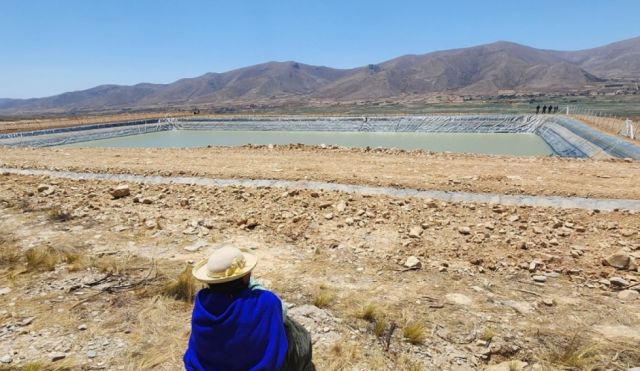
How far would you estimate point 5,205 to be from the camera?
8562 millimetres

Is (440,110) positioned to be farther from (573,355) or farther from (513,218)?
(573,355)

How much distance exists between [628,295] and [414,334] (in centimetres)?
279

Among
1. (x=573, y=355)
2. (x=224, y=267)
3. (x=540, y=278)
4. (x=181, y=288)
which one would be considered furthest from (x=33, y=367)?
(x=540, y=278)

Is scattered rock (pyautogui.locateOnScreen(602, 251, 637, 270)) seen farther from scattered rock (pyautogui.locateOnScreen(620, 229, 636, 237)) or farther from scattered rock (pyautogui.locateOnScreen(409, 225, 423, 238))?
scattered rock (pyautogui.locateOnScreen(409, 225, 423, 238))

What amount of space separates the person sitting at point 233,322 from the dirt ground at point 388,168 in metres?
7.41

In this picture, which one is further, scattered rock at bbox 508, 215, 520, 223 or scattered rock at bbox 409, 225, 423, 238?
scattered rock at bbox 508, 215, 520, 223

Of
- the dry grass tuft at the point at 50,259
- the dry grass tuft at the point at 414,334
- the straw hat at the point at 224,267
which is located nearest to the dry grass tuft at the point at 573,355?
the dry grass tuft at the point at 414,334

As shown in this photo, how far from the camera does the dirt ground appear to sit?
30.4 feet

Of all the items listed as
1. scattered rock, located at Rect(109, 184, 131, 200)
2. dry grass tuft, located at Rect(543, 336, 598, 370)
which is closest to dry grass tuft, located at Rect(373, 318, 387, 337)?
dry grass tuft, located at Rect(543, 336, 598, 370)

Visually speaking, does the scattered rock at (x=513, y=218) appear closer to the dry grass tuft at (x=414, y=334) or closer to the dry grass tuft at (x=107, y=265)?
the dry grass tuft at (x=414, y=334)

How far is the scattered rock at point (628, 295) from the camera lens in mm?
4434

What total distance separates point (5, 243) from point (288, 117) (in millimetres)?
43618

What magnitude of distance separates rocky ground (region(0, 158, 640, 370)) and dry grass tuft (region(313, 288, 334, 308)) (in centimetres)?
2

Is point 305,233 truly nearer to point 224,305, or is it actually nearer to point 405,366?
point 405,366
